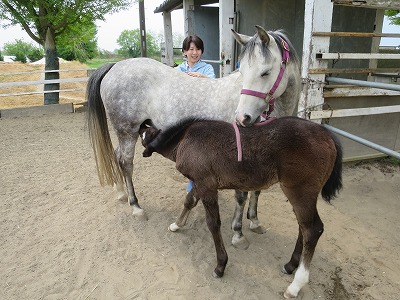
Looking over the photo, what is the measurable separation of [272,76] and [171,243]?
1781mm

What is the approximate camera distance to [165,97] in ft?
9.42

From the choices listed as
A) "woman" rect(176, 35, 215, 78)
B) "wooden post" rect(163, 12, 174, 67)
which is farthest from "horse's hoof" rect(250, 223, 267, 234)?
"wooden post" rect(163, 12, 174, 67)

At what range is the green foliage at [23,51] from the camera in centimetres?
4018

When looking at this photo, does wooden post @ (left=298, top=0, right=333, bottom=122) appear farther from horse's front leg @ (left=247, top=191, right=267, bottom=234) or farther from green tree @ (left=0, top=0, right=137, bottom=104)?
green tree @ (left=0, top=0, right=137, bottom=104)

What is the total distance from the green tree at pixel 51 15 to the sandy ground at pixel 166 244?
17.9 ft

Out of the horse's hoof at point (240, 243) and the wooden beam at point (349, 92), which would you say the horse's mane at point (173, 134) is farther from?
the wooden beam at point (349, 92)

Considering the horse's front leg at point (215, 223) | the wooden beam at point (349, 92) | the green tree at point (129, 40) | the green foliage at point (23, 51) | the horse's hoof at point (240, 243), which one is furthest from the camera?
the green tree at point (129, 40)

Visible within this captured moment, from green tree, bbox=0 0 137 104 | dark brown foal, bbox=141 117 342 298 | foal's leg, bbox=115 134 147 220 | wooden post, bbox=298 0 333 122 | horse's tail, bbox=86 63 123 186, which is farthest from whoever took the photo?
green tree, bbox=0 0 137 104

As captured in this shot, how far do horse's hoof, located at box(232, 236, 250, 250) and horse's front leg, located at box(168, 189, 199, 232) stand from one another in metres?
0.52

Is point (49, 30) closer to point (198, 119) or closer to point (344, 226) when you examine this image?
point (198, 119)

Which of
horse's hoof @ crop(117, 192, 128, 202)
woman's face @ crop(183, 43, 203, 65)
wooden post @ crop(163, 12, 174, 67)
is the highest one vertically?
wooden post @ crop(163, 12, 174, 67)

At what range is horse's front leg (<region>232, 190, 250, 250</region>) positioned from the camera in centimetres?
275

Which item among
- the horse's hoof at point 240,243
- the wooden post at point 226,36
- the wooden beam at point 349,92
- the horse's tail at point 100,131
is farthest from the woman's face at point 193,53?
the horse's hoof at point 240,243

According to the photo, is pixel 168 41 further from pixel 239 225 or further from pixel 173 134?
pixel 239 225
